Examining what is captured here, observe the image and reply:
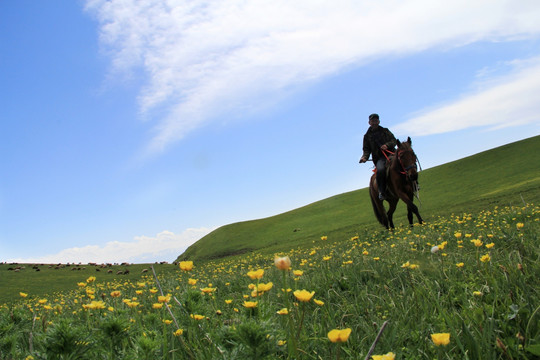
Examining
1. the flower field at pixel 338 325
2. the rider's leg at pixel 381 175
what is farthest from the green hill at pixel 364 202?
the flower field at pixel 338 325

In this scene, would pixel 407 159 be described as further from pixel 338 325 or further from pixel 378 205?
pixel 338 325

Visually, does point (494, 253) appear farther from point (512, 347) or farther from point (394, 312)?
point (512, 347)

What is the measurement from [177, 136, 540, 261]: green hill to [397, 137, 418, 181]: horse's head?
22720 mm

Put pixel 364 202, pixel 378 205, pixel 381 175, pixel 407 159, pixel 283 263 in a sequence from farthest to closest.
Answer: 1. pixel 364 202
2. pixel 378 205
3. pixel 381 175
4. pixel 407 159
5. pixel 283 263

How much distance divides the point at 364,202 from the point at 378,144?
129 ft

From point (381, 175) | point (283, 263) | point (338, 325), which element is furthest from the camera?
point (381, 175)

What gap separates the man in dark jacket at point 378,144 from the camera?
16.8 m

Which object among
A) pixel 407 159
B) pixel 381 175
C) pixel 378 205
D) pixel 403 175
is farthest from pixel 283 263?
pixel 378 205

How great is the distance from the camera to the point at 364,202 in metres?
54.8

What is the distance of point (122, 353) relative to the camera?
235 cm

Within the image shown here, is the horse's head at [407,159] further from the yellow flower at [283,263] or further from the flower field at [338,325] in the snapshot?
the yellow flower at [283,263]

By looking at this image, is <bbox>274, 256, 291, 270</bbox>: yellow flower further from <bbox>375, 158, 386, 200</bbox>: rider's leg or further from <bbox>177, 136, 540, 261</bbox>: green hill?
<bbox>177, 136, 540, 261</bbox>: green hill

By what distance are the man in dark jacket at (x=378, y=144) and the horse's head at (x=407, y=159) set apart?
1.48 meters

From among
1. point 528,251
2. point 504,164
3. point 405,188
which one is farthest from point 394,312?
point 504,164
